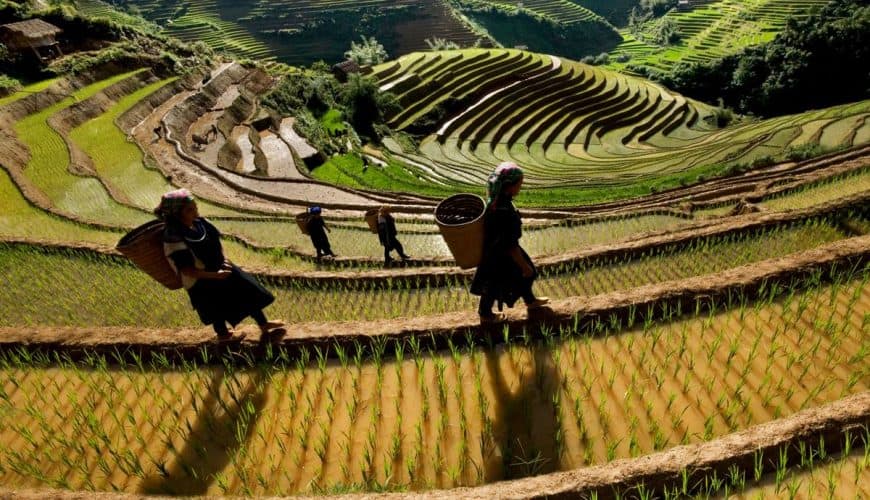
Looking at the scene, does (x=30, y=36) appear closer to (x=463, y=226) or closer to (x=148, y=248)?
(x=148, y=248)

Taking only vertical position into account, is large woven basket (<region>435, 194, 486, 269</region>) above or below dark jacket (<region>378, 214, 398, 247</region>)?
above

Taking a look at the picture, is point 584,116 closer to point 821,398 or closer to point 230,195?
point 230,195

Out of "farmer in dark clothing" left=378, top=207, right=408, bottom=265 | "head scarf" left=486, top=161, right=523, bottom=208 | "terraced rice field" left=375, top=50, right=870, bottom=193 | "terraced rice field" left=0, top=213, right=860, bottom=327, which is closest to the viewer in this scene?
"head scarf" left=486, top=161, right=523, bottom=208

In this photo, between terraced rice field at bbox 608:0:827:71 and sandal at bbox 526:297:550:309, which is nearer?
sandal at bbox 526:297:550:309

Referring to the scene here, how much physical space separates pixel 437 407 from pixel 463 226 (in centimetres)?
150

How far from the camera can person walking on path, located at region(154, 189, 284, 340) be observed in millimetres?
3535

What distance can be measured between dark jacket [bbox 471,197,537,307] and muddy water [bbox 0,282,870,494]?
1.86 ft

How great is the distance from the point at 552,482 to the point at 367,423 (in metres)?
1.54

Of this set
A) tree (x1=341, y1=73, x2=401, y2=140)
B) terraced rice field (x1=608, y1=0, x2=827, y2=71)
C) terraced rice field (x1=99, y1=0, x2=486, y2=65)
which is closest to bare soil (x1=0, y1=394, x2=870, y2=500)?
tree (x1=341, y1=73, x2=401, y2=140)

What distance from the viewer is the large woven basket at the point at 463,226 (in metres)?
3.44

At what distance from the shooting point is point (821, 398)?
10.1 feet

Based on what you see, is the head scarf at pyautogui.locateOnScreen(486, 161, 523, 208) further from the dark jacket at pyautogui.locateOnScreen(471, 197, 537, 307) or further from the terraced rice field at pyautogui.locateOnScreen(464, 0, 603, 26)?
the terraced rice field at pyautogui.locateOnScreen(464, 0, 603, 26)

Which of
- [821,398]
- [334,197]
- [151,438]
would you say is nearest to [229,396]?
[151,438]

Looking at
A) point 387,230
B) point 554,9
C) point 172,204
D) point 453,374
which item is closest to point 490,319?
point 453,374
